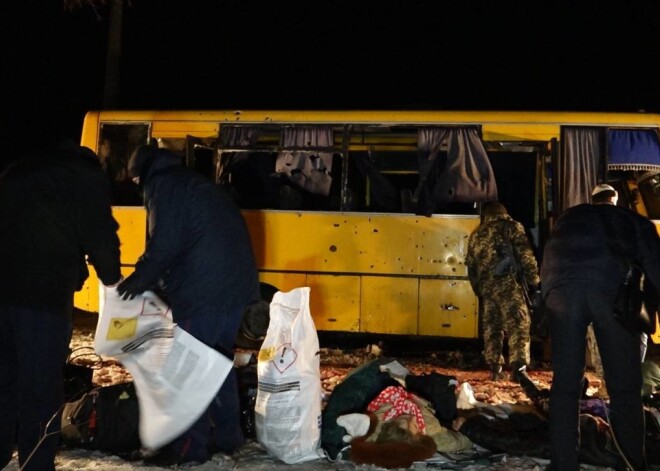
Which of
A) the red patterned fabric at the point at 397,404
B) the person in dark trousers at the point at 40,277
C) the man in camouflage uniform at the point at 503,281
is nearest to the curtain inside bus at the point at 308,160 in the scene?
the man in camouflage uniform at the point at 503,281

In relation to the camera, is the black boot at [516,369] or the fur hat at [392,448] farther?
the black boot at [516,369]

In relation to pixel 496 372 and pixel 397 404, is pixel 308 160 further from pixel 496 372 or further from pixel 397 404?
pixel 397 404

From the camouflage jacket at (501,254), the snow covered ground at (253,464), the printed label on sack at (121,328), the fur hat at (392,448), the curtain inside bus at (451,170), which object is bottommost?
the snow covered ground at (253,464)

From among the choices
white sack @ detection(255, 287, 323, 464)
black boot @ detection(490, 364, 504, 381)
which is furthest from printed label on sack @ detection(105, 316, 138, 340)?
black boot @ detection(490, 364, 504, 381)

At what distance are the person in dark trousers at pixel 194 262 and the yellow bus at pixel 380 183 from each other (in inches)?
140

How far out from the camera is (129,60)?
84.5 feet

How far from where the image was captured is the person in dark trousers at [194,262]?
157 inches

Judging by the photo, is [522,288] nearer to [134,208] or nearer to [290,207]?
[290,207]

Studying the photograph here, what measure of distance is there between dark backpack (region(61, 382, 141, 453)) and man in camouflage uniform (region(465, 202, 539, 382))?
3.79 m

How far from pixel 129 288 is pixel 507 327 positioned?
4.12m

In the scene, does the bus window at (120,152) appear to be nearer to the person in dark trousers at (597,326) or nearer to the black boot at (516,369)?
the black boot at (516,369)

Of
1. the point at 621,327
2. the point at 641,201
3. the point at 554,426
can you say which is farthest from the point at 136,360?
the point at 641,201

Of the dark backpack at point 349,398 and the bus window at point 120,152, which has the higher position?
the bus window at point 120,152

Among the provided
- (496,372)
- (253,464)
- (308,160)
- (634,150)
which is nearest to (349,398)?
(253,464)
